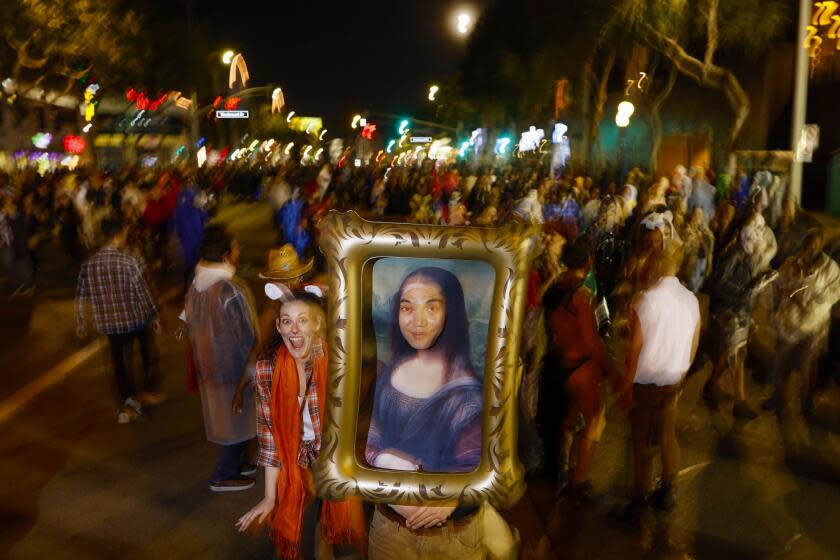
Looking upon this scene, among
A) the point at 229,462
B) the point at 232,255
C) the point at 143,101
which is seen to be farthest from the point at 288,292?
the point at 143,101

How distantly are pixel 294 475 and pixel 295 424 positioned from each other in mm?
276

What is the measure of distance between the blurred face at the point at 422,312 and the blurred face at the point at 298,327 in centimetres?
97

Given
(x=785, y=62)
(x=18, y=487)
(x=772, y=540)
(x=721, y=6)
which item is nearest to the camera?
(x=772, y=540)

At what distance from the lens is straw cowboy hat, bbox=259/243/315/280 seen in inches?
171

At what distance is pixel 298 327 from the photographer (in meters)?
3.60

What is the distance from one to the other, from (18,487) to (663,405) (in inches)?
161

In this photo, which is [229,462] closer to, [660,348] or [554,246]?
[660,348]

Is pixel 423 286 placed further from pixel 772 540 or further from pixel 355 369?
pixel 772 540

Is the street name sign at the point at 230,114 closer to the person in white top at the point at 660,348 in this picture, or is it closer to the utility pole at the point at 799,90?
the utility pole at the point at 799,90

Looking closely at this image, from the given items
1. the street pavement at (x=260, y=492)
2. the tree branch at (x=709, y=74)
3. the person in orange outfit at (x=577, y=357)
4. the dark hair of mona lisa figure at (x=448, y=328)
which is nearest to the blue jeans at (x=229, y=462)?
the street pavement at (x=260, y=492)

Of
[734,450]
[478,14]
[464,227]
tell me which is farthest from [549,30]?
[464,227]

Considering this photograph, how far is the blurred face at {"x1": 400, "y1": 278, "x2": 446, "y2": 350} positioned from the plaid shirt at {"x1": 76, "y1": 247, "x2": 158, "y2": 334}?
4.52 metres

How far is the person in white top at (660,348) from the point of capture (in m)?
4.77

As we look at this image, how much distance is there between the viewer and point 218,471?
555 cm
